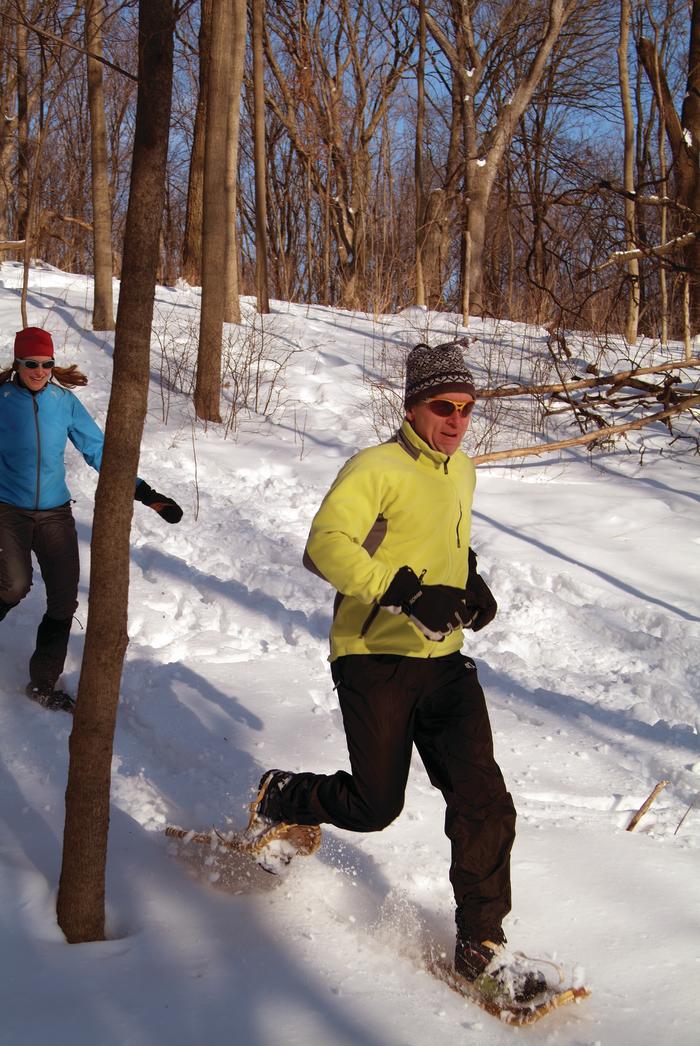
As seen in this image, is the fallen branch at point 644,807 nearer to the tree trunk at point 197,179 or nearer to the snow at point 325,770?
the snow at point 325,770

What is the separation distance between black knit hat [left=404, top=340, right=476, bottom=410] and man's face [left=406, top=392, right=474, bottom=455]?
2 cm

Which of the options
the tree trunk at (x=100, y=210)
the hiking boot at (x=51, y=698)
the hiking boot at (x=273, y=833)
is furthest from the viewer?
the tree trunk at (x=100, y=210)

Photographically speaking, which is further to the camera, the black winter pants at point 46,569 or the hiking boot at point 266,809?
the black winter pants at point 46,569

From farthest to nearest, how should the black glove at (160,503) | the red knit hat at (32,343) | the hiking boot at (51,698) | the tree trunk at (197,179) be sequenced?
1. the tree trunk at (197,179)
2. the hiking boot at (51,698)
3. the red knit hat at (32,343)
4. the black glove at (160,503)

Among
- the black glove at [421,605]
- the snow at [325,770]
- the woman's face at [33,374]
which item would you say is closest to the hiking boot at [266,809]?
the snow at [325,770]

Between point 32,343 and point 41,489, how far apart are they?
672 mm

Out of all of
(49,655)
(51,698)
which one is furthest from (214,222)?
(51,698)

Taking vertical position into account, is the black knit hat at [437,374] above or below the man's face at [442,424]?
above

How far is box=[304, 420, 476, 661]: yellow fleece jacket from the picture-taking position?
8.10 feet

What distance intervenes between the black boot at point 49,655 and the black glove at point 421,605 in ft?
7.99

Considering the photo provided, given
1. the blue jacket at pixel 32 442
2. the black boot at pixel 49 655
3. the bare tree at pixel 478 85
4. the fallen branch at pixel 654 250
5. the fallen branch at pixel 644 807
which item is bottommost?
the fallen branch at pixel 644 807

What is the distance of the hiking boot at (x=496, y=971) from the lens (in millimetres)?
2453

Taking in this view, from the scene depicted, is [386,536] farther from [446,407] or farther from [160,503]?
[160,503]

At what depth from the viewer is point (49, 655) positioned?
171 inches
